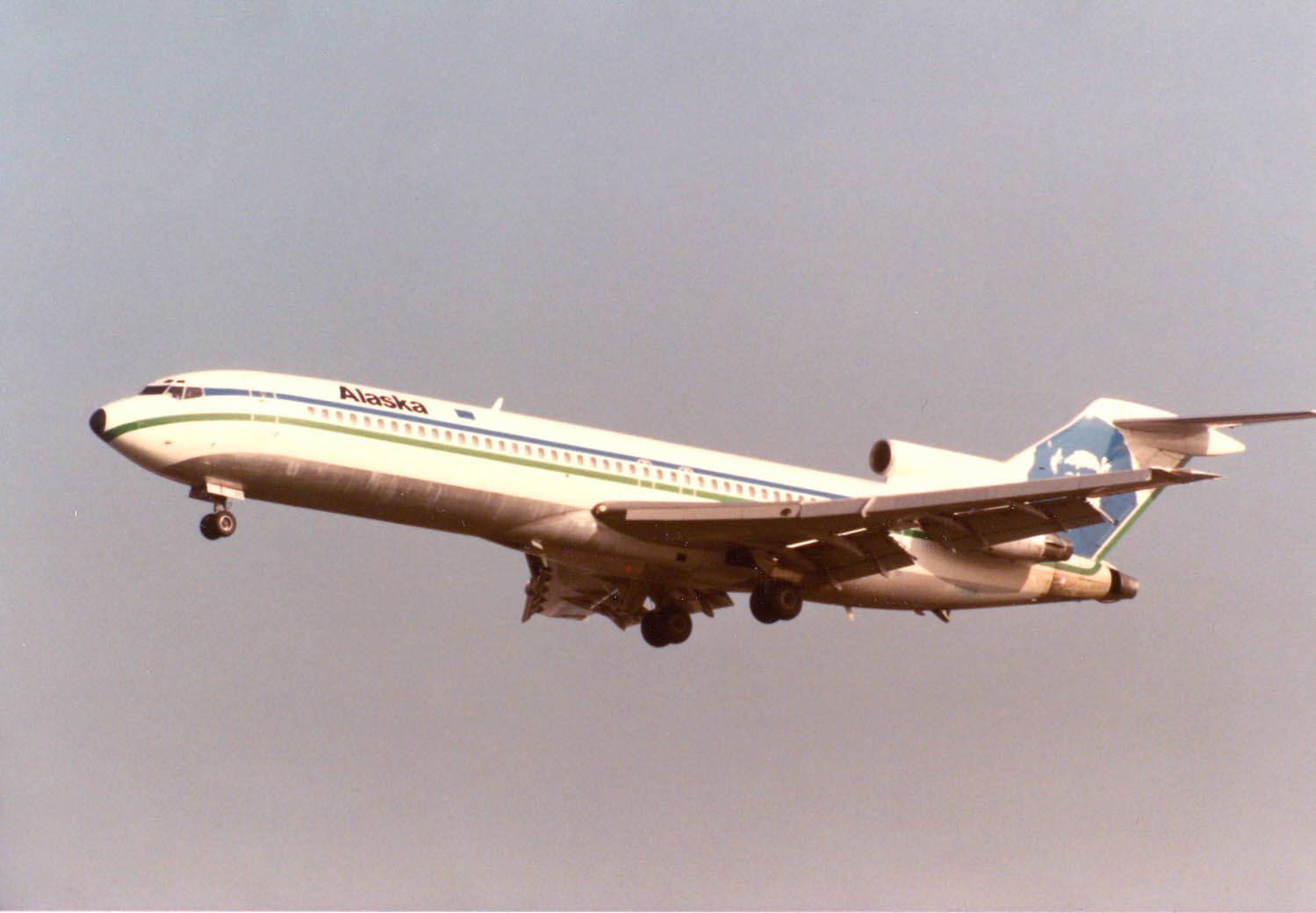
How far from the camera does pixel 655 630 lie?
35125 mm

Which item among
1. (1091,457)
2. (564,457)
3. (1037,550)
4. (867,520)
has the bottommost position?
(867,520)

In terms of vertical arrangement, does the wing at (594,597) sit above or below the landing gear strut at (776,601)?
above

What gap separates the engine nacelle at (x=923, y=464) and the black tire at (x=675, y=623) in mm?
4800

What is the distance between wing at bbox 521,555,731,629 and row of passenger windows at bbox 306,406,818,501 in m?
2.76

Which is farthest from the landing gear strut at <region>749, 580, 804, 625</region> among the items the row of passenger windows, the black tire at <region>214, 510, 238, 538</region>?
the black tire at <region>214, 510, 238, 538</region>

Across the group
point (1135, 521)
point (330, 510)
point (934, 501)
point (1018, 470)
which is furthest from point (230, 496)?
point (1135, 521)

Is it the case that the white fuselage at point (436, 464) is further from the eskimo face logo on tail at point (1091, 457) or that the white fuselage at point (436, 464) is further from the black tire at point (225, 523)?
the eskimo face logo on tail at point (1091, 457)

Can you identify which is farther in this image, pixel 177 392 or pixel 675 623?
pixel 675 623

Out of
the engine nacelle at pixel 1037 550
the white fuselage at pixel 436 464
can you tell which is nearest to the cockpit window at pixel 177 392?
the white fuselage at pixel 436 464

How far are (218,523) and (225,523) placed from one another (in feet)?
0.38

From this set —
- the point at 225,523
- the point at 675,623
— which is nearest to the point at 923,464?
the point at 675,623

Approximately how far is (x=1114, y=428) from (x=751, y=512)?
9.79 metres

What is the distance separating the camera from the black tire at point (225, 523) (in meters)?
28.4

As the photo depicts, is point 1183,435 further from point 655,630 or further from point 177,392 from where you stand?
point 177,392
